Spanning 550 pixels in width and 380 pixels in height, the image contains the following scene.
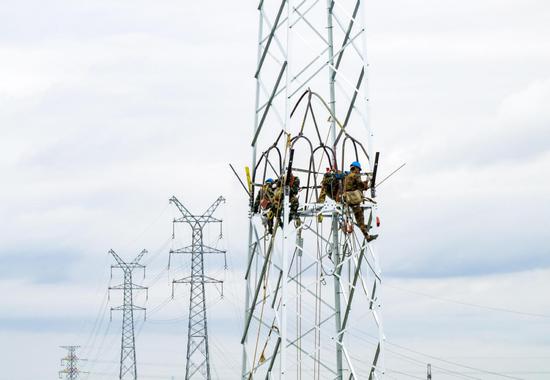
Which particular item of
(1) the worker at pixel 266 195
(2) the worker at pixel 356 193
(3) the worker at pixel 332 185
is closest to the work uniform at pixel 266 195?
(1) the worker at pixel 266 195

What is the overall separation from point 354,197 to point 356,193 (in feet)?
0.37

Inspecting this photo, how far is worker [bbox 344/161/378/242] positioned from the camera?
77.7ft

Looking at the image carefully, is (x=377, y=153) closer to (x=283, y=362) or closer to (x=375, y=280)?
(x=375, y=280)

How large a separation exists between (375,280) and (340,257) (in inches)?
85.2

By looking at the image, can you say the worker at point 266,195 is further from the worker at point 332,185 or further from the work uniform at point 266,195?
the worker at point 332,185

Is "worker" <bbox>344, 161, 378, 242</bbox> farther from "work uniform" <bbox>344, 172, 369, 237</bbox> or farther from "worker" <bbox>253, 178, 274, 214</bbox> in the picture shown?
"worker" <bbox>253, 178, 274, 214</bbox>

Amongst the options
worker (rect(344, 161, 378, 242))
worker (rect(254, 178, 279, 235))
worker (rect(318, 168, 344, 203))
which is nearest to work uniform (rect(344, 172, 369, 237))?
worker (rect(344, 161, 378, 242))

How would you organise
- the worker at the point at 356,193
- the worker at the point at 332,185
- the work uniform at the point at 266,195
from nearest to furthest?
the worker at the point at 356,193 < the worker at the point at 332,185 < the work uniform at the point at 266,195

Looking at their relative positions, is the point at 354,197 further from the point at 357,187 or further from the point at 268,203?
the point at 268,203

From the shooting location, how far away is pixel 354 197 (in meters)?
23.7

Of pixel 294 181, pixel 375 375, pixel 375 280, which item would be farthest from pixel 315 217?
pixel 375 375

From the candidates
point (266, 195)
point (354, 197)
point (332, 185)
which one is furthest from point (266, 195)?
point (354, 197)

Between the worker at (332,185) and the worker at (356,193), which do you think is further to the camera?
the worker at (332,185)

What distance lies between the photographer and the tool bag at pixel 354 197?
77.7 ft
